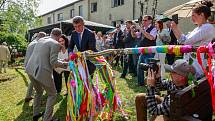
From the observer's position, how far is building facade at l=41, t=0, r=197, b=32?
23.2 m

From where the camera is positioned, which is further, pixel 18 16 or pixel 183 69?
pixel 18 16

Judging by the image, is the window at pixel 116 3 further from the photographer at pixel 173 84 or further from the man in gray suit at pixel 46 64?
the photographer at pixel 173 84

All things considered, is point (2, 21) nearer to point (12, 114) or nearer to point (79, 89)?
point (12, 114)

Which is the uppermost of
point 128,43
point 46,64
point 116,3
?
point 116,3

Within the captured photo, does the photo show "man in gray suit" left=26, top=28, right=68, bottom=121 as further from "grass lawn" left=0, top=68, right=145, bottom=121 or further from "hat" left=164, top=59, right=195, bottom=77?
"hat" left=164, top=59, right=195, bottom=77

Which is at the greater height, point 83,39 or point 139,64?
point 83,39

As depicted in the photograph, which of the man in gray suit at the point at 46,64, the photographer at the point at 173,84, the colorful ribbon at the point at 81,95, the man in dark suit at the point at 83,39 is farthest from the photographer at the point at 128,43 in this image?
the photographer at the point at 173,84

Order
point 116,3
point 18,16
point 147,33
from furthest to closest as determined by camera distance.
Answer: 1. point 116,3
2. point 18,16
3. point 147,33

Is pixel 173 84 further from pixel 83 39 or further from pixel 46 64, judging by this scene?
pixel 83 39

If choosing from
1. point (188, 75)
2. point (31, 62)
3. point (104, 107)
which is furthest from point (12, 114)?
point (188, 75)

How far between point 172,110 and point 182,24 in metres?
17.5

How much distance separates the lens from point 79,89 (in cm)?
439

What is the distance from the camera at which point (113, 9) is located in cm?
2950

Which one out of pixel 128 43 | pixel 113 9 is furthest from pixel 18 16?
pixel 128 43
